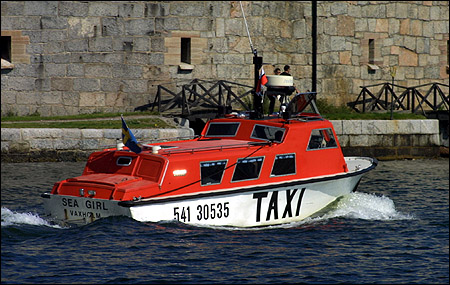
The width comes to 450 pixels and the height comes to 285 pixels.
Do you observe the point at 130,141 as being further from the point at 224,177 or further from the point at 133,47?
the point at 133,47

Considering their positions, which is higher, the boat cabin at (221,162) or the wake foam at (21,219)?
the boat cabin at (221,162)

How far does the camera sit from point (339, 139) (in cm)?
2472

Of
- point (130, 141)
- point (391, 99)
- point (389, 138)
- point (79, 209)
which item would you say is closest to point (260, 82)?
point (130, 141)

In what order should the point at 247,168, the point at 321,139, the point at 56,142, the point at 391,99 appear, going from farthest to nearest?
the point at 391,99 < the point at 56,142 < the point at 321,139 < the point at 247,168

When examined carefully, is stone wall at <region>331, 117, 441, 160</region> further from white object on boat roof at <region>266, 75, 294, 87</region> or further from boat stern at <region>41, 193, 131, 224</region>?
boat stern at <region>41, 193, 131, 224</region>

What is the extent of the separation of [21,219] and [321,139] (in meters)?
5.60

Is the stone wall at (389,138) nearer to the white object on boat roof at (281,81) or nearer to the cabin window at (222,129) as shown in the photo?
the white object on boat roof at (281,81)

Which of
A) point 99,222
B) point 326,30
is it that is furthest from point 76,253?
point 326,30

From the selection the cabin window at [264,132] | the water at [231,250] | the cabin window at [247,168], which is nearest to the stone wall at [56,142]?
the water at [231,250]

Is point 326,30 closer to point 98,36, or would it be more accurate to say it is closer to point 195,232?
point 98,36

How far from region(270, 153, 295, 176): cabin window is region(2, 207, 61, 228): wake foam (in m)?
3.88

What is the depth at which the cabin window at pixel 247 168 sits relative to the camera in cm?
1388

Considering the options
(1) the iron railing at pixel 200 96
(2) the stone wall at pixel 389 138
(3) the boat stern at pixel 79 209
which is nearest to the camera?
(3) the boat stern at pixel 79 209

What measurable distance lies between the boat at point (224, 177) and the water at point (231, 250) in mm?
255
